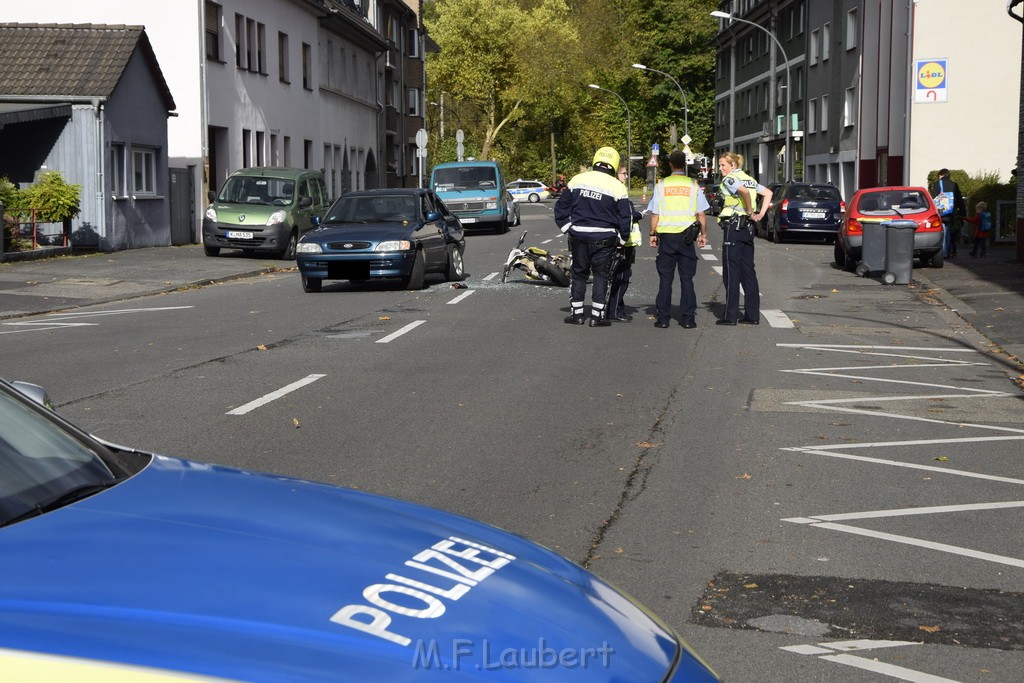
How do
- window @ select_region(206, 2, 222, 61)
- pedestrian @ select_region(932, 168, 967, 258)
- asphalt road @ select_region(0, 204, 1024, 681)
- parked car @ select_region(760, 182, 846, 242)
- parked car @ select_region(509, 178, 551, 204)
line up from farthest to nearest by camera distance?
parked car @ select_region(509, 178, 551, 204) → window @ select_region(206, 2, 222, 61) → parked car @ select_region(760, 182, 846, 242) → pedestrian @ select_region(932, 168, 967, 258) → asphalt road @ select_region(0, 204, 1024, 681)

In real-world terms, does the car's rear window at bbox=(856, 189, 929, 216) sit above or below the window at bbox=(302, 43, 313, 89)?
below

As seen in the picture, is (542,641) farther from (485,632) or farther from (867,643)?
(867,643)

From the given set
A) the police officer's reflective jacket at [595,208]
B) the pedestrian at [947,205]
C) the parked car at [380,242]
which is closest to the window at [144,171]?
the parked car at [380,242]

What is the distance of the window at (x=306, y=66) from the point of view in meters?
47.0

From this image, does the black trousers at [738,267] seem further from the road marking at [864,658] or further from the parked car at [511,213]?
the parked car at [511,213]

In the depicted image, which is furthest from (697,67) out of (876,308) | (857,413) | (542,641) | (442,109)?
(542,641)

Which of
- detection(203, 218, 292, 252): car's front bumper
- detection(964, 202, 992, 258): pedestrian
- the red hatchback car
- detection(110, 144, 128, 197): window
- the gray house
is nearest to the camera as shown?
the red hatchback car

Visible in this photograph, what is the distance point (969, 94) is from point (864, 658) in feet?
132

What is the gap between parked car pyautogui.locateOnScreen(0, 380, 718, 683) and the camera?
2059 millimetres

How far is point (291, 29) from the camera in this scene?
4488 centimetres

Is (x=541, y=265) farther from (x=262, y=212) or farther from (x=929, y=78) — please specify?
(x=929, y=78)

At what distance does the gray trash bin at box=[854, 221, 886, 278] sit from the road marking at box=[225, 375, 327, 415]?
14.3m

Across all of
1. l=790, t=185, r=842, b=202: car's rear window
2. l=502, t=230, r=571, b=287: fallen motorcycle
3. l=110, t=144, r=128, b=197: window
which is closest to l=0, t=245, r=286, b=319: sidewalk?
l=110, t=144, r=128, b=197: window

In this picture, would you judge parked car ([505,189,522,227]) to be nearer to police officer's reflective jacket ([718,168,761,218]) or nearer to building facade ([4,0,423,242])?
building facade ([4,0,423,242])
